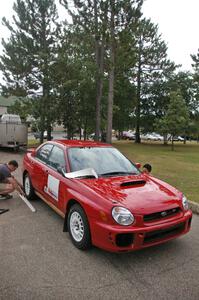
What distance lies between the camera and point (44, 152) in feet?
19.5

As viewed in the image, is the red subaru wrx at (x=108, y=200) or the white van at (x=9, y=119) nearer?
the red subaru wrx at (x=108, y=200)

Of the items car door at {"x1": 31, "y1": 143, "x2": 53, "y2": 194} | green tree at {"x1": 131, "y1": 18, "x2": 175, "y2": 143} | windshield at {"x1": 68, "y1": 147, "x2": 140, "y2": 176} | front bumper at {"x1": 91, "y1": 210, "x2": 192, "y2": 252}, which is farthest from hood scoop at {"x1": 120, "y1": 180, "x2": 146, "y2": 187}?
green tree at {"x1": 131, "y1": 18, "x2": 175, "y2": 143}

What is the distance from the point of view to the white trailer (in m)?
17.7

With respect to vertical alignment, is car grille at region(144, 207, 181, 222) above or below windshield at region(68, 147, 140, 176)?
below

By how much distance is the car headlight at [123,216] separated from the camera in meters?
3.42

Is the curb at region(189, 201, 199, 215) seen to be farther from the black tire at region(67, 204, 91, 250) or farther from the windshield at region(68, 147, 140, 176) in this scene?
the black tire at region(67, 204, 91, 250)

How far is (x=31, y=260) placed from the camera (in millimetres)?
3600

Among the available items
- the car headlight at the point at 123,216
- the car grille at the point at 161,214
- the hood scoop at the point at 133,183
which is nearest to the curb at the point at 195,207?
the hood scoop at the point at 133,183

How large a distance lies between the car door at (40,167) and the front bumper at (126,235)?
2180 millimetres

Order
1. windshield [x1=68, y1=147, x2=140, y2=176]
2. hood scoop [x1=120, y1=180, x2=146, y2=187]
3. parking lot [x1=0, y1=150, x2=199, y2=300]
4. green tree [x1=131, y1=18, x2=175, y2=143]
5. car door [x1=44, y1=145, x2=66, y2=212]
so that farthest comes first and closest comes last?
green tree [x1=131, y1=18, x2=175, y2=143]
windshield [x1=68, y1=147, x2=140, y2=176]
car door [x1=44, y1=145, x2=66, y2=212]
hood scoop [x1=120, y1=180, x2=146, y2=187]
parking lot [x1=0, y1=150, x2=199, y2=300]

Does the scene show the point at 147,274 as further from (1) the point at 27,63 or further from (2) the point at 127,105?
(2) the point at 127,105

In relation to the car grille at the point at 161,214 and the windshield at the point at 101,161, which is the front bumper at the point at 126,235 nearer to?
the car grille at the point at 161,214

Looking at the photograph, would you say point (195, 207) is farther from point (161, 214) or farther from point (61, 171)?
point (61, 171)

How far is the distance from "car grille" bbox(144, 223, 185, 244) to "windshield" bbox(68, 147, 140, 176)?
1.36 metres
